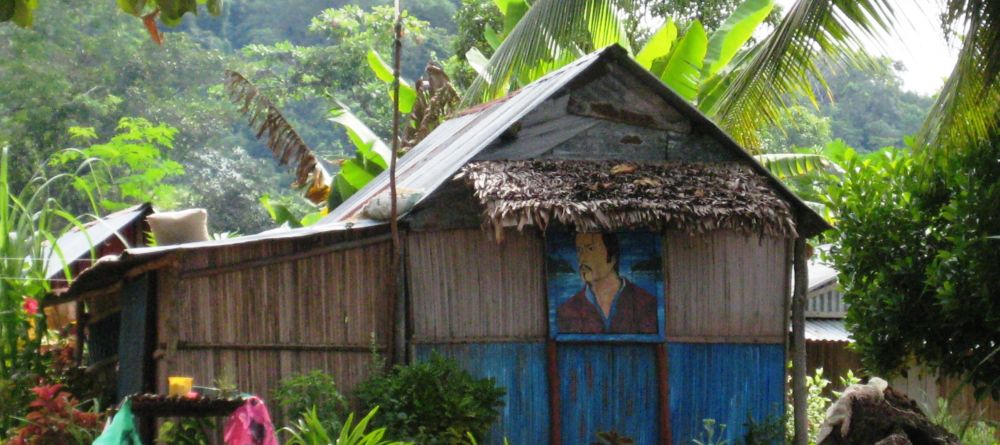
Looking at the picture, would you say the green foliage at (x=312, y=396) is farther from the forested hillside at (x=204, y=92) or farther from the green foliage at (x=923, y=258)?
the forested hillside at (x=204, y=92)

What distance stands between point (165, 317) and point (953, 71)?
231 inches

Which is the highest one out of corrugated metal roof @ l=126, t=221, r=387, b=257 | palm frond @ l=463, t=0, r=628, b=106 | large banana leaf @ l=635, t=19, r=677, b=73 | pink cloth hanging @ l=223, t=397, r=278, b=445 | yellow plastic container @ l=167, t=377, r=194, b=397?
large banana leaf @ l=635, t=19, r=677, b=73

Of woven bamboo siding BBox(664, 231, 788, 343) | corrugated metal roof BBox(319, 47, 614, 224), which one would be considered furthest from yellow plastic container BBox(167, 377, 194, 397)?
woven bamboo siding BBox(664, 231, 788, 343)

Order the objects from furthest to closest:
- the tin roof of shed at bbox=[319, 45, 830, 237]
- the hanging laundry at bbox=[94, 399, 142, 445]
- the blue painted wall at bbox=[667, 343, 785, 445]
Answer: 1. the blue painted wall at bbox=[667, 343, 785, 445]
2. the tin roof of shed at bbox=[319, 45, 830, 237]
3. the hanging laundry at bbox=[94, 399, 142, 445]

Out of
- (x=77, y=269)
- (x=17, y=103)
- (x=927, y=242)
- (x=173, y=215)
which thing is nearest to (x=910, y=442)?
(x=927, y=242)

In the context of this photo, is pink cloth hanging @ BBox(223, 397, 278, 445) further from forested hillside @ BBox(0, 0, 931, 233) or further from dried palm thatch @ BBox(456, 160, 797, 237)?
forested hillside @ BBox(0, 0, 931, 233)

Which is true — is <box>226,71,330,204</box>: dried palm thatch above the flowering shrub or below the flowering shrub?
above

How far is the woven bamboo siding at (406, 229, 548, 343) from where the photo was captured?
875cm

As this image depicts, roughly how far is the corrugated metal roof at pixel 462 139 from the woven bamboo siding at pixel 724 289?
4.71 feet

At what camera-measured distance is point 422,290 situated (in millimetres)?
8742

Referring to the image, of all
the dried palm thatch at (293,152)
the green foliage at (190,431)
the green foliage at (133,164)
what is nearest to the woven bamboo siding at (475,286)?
the green foliage at (190,431)

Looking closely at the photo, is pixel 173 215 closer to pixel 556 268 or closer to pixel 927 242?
pixel 556 268

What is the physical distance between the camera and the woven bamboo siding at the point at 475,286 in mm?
8750

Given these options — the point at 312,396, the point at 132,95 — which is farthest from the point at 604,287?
the point at 132,95
